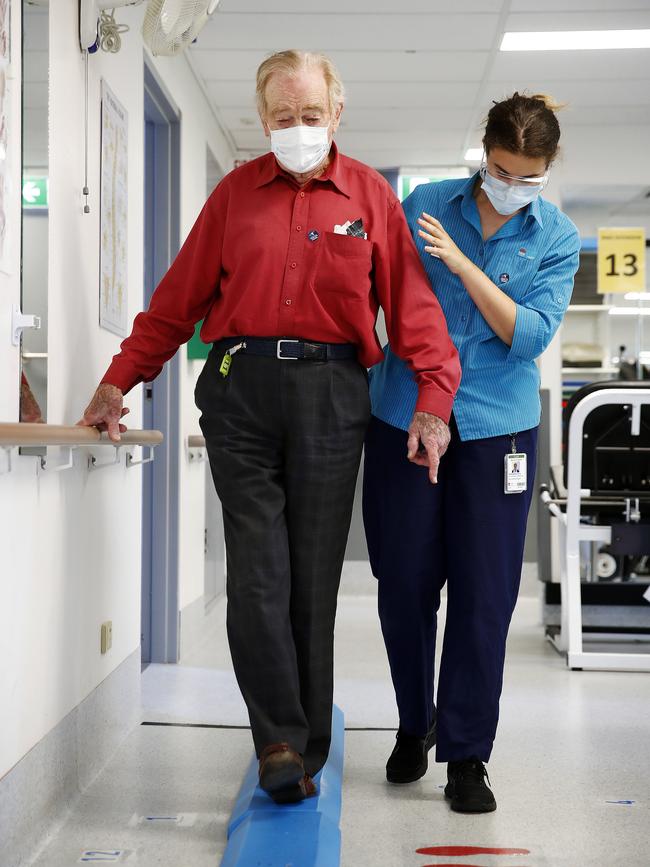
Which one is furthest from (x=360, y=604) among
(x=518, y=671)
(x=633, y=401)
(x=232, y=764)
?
(x=232, y=764)

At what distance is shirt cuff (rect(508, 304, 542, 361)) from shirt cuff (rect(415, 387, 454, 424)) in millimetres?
199

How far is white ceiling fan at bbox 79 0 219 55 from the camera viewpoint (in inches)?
96.4

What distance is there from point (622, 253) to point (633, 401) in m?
2.91

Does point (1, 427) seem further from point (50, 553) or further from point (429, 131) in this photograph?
point (429, 131)

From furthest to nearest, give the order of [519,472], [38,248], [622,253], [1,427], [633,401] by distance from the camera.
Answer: [622,253]
[633,401]
[519,472]
[38,248]
[1,427]

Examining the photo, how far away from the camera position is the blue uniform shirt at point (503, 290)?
7.48 ft

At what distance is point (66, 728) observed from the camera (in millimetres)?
2322

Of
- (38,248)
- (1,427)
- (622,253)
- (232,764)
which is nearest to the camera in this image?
(1,427)

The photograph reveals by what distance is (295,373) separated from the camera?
6.91ft

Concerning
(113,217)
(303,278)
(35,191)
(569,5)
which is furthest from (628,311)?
(35,191)

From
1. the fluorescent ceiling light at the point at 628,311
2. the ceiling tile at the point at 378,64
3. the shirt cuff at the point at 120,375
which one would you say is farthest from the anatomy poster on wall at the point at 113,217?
the fluorescent ceiling light at the point at 628,311

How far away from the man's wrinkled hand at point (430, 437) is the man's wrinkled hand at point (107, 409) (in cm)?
63

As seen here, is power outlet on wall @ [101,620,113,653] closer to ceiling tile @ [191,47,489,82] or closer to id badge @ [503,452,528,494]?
id badge @ [503,452,528,494]

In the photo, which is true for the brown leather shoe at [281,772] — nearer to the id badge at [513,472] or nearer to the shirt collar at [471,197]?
the id badge at [513,472]
